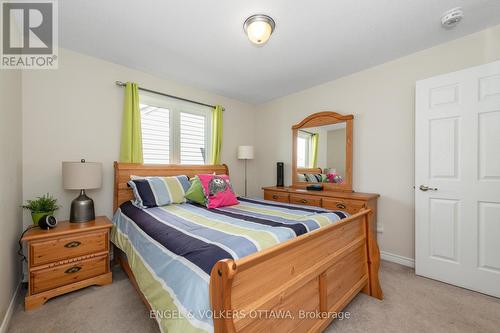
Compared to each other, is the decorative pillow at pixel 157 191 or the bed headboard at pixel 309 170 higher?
the bed headboard at pixel 309 170

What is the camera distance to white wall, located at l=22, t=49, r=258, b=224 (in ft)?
7.18

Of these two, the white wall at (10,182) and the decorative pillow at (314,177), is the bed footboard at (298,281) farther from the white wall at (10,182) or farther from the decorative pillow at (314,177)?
the white wall at (10,182)

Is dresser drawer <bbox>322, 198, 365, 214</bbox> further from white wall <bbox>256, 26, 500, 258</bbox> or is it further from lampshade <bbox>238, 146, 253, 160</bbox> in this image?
lampshade <bbox>238, 146, 253, 160</bbox>

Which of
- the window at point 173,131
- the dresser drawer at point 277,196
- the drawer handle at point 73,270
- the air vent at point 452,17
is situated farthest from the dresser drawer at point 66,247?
the air vent at point 452,17

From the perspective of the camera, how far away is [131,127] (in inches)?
108

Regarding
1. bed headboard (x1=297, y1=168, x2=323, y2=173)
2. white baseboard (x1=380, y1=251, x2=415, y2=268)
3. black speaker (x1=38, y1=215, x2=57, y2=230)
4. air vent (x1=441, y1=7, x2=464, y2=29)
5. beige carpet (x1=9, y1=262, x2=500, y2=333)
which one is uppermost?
air vent (x1=441, y1=7, x2=464, y2=29)

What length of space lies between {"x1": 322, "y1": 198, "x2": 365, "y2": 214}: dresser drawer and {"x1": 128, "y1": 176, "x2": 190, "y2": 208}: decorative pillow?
1836mm

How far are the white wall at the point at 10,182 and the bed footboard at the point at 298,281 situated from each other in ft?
5.72

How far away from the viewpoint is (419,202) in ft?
7.63

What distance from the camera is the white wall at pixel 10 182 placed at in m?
1.51

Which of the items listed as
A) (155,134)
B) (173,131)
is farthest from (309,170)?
(155,134)

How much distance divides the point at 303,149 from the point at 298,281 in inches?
104

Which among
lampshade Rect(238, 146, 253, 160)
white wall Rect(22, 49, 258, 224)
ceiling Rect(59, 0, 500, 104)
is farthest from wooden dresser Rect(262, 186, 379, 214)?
white wall Rect(22, 49, 258, 224)

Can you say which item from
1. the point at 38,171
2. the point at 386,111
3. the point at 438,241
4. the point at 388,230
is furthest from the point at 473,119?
the point at 38,171
